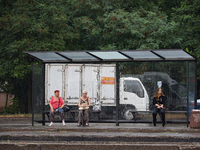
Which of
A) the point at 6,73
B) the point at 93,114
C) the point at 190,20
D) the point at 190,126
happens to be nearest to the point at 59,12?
the point at 6,73

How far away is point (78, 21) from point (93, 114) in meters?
10.6

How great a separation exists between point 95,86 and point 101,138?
3.84m

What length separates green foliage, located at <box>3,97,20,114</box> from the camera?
74.6 feet

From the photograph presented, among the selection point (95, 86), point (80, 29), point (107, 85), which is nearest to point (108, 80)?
point (107, 85)

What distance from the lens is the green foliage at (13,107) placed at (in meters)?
22.7

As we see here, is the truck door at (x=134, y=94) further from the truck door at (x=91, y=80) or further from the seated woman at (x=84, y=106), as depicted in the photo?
the seated woman at (x=84, y=106)

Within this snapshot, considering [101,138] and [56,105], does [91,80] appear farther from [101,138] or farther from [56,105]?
[101,138]

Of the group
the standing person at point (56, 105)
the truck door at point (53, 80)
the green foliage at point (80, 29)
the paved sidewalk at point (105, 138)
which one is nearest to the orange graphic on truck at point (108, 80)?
the truck door at point (53, 80)

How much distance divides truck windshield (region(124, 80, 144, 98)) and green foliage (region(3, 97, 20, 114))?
1128 cm

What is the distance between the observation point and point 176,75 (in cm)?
1297

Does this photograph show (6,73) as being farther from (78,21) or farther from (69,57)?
(69,57)

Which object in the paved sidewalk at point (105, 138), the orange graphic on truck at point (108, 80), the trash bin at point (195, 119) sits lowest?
the paved sidewalk at point (105, 138)

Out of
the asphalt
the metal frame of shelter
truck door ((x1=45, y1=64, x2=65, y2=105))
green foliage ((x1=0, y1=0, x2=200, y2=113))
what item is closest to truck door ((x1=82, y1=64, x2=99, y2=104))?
the metal frame of shelter

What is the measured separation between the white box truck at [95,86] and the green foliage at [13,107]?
9.42m
